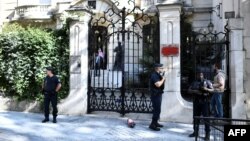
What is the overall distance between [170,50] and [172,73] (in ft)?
2.24

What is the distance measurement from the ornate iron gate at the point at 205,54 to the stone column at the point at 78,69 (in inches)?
125

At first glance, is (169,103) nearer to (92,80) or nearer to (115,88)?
(115,88)

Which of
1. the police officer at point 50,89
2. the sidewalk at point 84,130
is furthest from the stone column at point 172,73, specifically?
the police officer at point 50,89

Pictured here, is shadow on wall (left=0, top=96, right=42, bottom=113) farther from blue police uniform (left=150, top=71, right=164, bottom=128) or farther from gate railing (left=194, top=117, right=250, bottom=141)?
gate railing (left=194, top=117, right=250, bottom=141)

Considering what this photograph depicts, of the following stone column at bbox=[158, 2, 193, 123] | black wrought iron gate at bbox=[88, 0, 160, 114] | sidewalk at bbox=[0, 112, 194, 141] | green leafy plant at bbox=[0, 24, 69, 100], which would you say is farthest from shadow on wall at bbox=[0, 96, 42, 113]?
stone column at bbox=[158, 2, 193, 123]

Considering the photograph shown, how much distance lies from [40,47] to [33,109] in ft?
6.85

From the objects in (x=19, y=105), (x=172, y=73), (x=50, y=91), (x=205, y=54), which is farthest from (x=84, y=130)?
(x=205, y=54)

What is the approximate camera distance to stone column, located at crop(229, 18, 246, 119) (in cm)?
979

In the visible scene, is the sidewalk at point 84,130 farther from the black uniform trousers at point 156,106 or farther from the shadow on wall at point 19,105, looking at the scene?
the shadow on wall at point 19,105

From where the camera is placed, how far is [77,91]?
1140 centimetres

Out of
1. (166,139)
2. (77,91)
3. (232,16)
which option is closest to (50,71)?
(77,91)

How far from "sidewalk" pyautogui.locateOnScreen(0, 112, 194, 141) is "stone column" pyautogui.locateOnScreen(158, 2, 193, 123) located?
36 cm

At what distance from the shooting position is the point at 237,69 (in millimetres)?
9852

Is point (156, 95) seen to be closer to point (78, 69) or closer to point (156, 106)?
point (156, 106)
